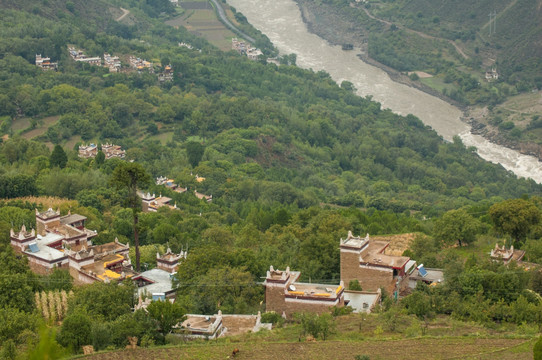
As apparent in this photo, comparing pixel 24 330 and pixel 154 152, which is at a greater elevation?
pixel 24 330

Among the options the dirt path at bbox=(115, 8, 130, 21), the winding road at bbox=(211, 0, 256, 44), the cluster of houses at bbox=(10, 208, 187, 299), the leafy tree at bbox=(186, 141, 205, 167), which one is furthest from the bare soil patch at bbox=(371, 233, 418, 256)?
the dirt path at bbox=(115, 8, 130, 21)

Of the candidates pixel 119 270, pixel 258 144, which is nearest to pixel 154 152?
pixel 258 144

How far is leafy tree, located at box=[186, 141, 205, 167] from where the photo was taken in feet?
195

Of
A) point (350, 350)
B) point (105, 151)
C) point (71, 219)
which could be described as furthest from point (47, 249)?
point (105, 151)

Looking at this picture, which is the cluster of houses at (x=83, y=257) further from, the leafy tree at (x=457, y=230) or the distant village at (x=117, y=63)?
the distant village at (x=117, y=63)

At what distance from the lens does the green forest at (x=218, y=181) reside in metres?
25.9

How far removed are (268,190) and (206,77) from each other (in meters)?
31.6

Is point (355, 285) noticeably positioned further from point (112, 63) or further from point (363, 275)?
point (112, 63)

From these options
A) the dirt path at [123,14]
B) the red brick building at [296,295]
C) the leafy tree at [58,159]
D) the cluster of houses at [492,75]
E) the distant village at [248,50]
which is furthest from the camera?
the dirt path at [123,14]

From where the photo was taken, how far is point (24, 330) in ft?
75.7

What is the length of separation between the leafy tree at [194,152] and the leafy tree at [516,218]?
2912 cm

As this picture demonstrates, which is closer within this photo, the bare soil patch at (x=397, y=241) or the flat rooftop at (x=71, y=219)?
the flat rooftop at (x=71, y=219)

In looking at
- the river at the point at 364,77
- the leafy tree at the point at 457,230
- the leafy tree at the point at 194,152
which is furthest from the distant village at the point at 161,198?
the river at the point at 364,77

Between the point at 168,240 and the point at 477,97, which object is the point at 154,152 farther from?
the point at 477,97
